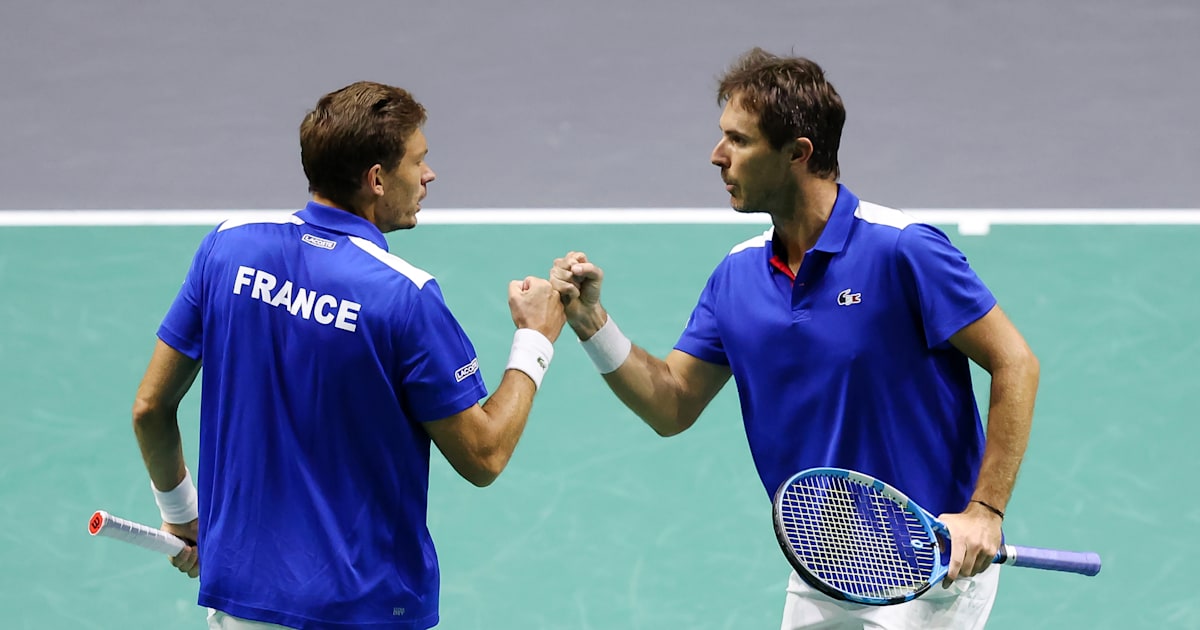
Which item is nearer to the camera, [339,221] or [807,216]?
[339,221]

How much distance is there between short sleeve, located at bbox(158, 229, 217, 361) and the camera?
12.1 feet

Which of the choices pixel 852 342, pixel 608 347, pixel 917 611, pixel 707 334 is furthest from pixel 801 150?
pixel 917 611

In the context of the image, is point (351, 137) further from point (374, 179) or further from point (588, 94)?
point (588, 94)

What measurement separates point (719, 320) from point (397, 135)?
1088 mm

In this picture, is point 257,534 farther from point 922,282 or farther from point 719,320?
point 922,282

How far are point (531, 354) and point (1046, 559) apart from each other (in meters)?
1.35

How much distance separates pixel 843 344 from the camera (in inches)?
155

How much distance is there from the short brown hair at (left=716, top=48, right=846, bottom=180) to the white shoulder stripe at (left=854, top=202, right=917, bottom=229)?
0.47 ft

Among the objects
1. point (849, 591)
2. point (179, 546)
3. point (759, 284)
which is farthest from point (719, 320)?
point (179, 546)

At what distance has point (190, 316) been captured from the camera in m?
3.69

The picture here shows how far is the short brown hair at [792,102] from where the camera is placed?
3.99 m

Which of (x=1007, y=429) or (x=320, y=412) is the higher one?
(x=320, y=412)

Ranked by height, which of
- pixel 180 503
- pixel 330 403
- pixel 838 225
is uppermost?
pixel 838 225

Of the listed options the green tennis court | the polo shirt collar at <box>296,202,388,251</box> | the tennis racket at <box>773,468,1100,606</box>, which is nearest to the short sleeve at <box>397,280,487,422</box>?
the polo shirt collar at <box>296,202,388,251</box>
